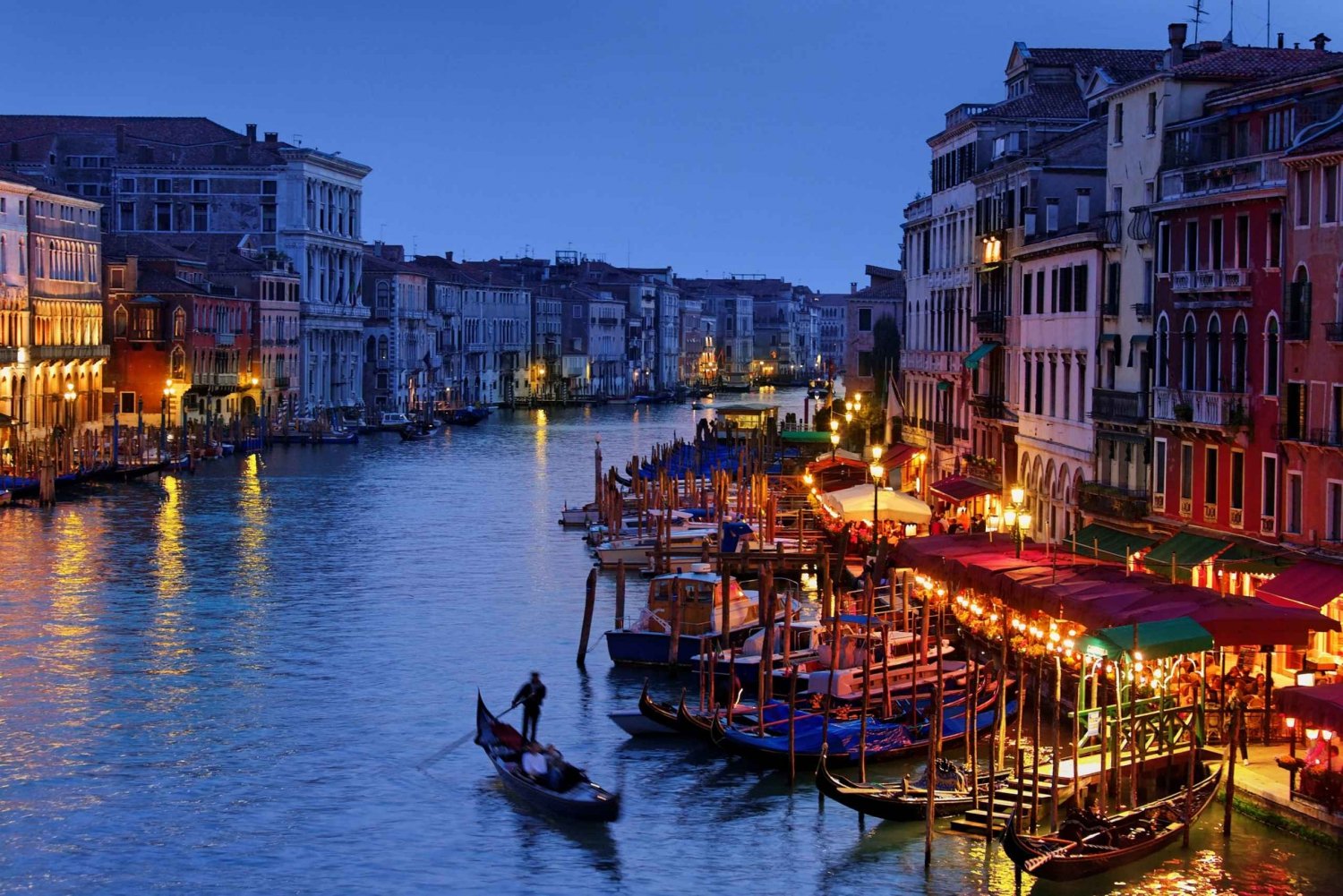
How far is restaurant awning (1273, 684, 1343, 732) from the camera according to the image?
55.4ft

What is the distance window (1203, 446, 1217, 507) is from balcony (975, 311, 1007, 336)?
10970 millimetres

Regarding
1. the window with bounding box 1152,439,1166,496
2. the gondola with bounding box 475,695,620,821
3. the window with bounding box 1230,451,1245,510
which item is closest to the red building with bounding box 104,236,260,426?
the window with bounding box 1152,439,1166,496

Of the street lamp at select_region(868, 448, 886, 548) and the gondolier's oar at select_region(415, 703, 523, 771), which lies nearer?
the gondolier's oar at select_region(415, 703, 523, 771)

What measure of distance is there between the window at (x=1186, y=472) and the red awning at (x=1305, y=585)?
3.63 metres


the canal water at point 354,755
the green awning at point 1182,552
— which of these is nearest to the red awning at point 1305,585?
the green awning at point 1182,552

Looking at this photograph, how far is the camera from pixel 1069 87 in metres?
39.5

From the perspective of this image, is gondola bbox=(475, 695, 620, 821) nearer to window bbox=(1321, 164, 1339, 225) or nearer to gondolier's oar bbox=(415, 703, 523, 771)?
gondolier's oar bbox=(415, 703, 523, 771)

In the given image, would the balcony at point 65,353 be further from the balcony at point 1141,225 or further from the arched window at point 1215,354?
the arched window at point 1215,354

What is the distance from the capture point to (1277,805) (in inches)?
703

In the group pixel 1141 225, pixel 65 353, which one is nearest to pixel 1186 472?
pixel 1141 225

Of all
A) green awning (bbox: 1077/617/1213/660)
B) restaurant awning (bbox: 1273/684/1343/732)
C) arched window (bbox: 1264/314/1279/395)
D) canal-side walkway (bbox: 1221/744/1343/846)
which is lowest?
canal-side walkway (bbox: 1221/744/1343/846)

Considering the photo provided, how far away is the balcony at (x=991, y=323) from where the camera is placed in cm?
3667

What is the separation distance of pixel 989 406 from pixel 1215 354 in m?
11.6

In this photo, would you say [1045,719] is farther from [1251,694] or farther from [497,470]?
[497,470]
